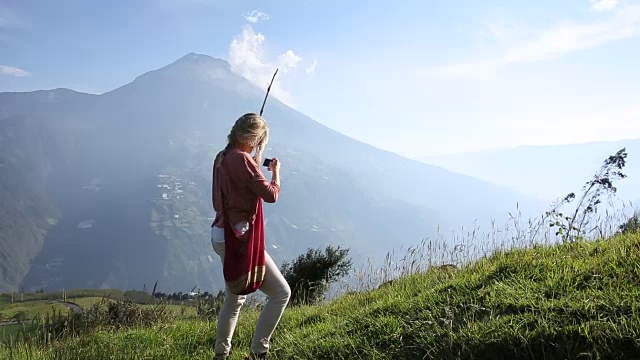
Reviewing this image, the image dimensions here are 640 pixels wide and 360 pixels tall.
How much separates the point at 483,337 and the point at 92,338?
4478mm

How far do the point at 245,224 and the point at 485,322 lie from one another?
210 cm

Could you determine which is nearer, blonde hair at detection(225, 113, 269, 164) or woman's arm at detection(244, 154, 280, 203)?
woman's arm at detection(244, 154, 280, 203)

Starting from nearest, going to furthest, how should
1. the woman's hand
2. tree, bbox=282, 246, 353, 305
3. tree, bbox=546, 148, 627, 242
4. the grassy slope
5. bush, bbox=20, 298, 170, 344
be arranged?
1. the grassy slope
2. the woman's hand
3. tree, bbox=546, 148, 627, 242
4. bush, bbox=20, 298, 170, 344
5. tree, bbox=282, 246, 353, 305

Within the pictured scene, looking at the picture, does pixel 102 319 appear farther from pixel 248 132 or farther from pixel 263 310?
pixel 248 132

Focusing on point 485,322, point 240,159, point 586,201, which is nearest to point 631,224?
point 586,201

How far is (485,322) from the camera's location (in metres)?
3.47

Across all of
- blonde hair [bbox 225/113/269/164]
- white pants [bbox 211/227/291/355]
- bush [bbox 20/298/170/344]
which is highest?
blonde hair [bbox 225/113/269/164]

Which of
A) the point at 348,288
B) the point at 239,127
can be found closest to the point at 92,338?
the point at 239,127

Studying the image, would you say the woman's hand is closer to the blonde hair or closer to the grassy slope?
the blonde hair

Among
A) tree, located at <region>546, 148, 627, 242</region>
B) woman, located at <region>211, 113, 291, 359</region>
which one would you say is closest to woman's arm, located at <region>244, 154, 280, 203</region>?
woman, located at <region>211, 113, 291, 359</region>

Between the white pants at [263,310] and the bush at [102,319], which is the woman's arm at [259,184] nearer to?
the white pants at [263,310]

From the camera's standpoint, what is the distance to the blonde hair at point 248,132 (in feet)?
14.4

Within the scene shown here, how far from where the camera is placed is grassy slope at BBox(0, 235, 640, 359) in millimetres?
3008

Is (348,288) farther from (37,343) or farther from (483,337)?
(483,337)
